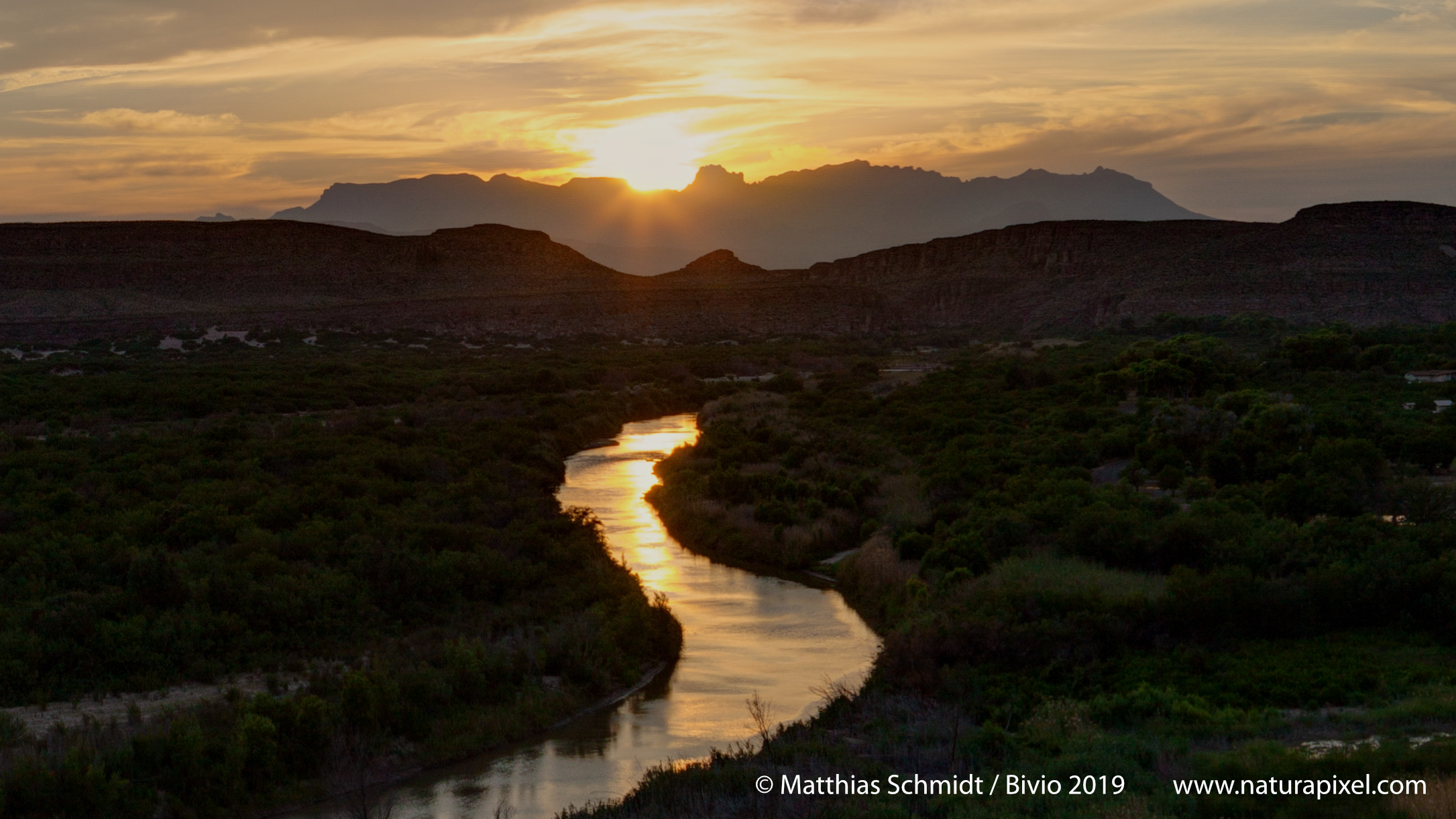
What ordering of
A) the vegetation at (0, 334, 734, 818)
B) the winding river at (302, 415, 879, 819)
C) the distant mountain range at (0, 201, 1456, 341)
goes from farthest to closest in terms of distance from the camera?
the distant mountain range at (0, 201, 1456, 341), the winding river at (302, 415, 879, 819), the vegetation at (0, 334, 734, 818)

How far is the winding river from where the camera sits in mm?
13992

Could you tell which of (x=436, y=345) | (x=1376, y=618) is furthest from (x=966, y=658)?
(x=436, y=345)

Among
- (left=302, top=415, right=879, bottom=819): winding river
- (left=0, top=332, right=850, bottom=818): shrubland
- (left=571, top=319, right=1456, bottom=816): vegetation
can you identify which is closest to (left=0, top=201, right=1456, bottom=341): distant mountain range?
(left=571, top=319, right=1456, bottom=816): vegetation

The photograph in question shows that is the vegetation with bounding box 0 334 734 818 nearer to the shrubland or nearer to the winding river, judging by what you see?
the shrubland

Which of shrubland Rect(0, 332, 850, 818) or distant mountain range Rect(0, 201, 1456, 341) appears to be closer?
shrubland Rect(0, 332, 850, 818)

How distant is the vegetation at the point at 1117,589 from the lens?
11.4 metres

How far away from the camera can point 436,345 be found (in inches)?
3519

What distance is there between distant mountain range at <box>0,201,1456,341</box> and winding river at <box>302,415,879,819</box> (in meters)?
72.5

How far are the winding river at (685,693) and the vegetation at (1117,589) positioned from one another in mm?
1108

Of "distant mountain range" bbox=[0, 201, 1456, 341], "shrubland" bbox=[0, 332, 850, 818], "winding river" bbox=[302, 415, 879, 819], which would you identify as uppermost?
"distant mountain range" bbox=[0, 201, 1456, 341]

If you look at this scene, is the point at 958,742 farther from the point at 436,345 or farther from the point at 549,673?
the point at 436,345

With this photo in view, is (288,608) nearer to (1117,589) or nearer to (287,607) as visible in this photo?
(287,607)

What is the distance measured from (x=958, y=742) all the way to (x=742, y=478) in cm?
1856

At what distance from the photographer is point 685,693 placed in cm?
1761
